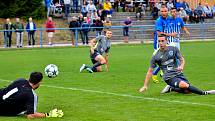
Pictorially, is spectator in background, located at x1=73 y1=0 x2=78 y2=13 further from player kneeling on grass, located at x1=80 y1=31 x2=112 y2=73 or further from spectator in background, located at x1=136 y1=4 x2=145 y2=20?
player kneeling on grass, located at x1=80 y1=31 x2=112 y2=73

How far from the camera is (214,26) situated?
4716 cm

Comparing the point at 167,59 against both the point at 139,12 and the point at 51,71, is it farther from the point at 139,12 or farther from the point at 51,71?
the point at 139,12

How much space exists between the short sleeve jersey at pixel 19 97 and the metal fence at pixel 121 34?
29325 millimetres

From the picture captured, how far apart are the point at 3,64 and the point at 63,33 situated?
18.7 metres

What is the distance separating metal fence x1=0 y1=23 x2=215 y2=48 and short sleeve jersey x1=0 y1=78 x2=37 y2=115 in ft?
96.2

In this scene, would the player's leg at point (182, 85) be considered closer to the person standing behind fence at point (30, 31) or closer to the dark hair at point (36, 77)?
the dark hair at point (36, 77)

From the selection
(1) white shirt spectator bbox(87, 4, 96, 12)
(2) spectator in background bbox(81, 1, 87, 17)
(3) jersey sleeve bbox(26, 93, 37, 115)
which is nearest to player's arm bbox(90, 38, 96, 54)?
(3) jersey sleeve bbox(26, 93, 37, 115)

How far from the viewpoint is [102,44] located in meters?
21.5

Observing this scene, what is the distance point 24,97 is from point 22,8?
118 ft

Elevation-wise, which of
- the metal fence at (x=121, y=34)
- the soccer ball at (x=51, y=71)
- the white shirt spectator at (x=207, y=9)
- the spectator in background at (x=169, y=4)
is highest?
the spectator in background at (x=169, y=4)

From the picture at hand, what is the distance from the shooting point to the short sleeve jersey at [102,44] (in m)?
21.4

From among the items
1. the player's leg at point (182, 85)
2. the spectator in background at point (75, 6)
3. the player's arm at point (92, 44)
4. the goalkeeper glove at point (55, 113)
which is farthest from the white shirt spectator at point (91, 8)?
the goalkeeper glove at point (55, 113)

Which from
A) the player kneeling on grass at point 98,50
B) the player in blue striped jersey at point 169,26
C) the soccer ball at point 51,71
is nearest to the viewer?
the player in blue striped jersey at point 169,26

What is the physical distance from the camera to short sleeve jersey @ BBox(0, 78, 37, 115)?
35.8ft
